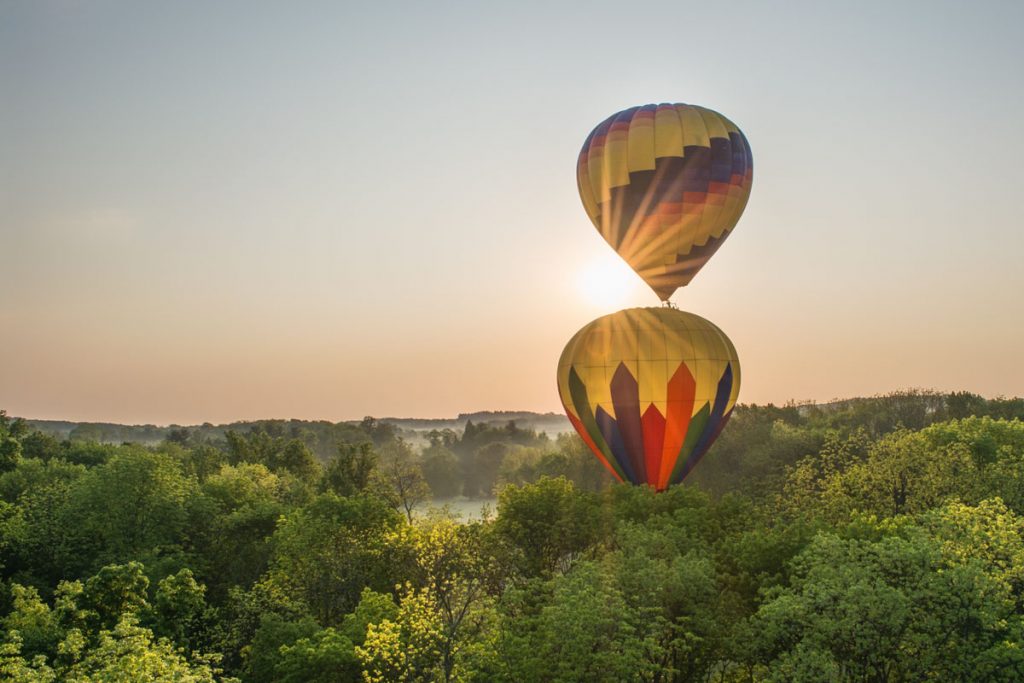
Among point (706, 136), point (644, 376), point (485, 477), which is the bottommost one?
point (485, 477)

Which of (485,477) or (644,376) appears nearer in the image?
(644,376)

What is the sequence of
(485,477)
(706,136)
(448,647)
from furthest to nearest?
(485,477), (706,136), (448,647)

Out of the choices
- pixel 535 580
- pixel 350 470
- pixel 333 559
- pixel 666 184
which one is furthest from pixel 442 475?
pixel 535 580

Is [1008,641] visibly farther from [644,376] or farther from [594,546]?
[644,376]

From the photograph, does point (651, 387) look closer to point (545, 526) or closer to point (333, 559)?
point (545, 526)

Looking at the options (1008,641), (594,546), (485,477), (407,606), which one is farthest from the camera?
(485,477)

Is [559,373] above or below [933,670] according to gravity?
above

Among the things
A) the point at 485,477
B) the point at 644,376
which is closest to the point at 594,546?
the point at 644,376

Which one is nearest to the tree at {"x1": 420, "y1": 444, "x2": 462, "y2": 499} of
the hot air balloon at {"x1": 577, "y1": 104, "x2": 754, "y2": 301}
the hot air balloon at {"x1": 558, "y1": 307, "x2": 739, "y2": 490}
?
the hot air balloon at {"x1": 577, "y1": 104, "x2": 754, "y2": 301}
